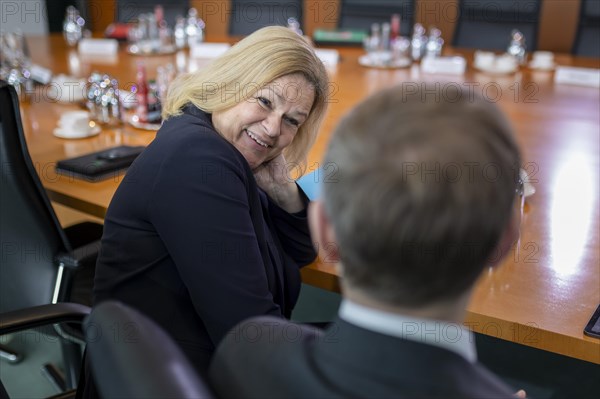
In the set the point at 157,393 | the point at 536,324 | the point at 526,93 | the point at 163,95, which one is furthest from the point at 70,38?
the point at 157,393

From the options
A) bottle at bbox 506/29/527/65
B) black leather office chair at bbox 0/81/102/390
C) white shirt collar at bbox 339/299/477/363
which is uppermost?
white shirt collar at bbox 339/299/477/363

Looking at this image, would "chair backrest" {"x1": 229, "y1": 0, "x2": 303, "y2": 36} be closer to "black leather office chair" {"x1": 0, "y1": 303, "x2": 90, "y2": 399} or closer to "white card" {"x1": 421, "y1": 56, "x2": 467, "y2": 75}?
"white card" {"x1": 421, "y1": 56, "x2": 467, "y2": 75}

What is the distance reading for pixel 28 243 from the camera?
1.65 m

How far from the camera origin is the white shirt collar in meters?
0.63

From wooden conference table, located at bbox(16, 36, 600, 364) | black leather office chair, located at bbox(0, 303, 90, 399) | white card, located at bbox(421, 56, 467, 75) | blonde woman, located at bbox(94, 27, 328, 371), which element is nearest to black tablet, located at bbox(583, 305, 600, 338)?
wooden conference table, located at bbox(16, 36, 600, 364)

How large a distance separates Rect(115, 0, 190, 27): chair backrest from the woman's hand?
11.0 ft

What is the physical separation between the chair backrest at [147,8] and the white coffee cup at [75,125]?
2.53 m

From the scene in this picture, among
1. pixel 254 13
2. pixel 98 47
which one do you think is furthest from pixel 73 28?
pixel 254 13

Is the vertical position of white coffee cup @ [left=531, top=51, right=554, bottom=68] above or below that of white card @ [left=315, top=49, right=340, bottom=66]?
above

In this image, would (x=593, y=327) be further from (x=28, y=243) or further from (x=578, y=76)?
(x=578, y=76)

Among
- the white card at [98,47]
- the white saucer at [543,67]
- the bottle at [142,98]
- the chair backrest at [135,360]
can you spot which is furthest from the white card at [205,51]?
the chair backrest at [135,360]

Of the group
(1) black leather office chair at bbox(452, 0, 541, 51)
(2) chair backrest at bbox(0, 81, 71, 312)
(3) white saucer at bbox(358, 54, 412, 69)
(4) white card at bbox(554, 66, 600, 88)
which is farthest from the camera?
(1) black leather office chair at bbox(452, 0, 541, 51)

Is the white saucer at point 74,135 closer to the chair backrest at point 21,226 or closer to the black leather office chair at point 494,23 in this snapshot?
the chair backrest at point 21,226

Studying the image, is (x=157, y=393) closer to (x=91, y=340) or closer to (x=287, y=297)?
(x=91, y=340)
